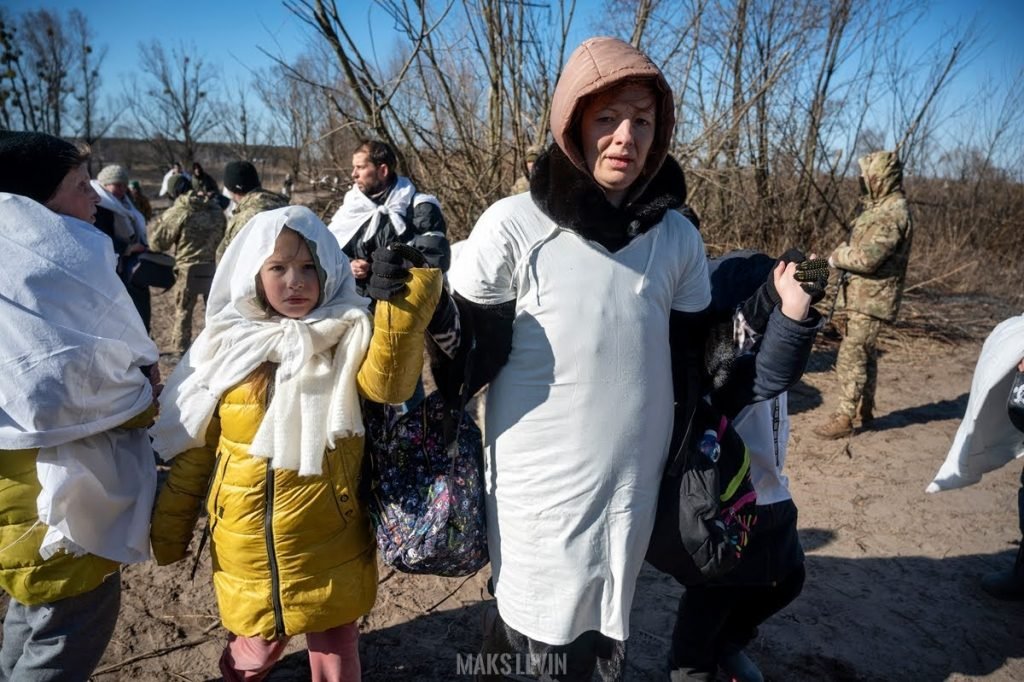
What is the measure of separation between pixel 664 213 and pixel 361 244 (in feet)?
8.78

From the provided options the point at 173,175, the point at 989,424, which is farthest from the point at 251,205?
the point at 173,175

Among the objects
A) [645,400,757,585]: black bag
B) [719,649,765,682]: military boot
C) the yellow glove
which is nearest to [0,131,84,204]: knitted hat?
the yellow glove

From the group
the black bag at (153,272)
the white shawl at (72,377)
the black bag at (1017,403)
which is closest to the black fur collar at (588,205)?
the white shawl at (72,377)

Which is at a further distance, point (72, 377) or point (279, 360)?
point (279, 360)

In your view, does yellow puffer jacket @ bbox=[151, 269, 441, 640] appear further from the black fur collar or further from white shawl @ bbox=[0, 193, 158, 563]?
the black fur collar

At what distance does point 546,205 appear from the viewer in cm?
159

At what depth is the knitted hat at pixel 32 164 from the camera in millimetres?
1779

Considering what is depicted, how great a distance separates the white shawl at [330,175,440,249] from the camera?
3.97 metres

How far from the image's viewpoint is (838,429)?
492cm

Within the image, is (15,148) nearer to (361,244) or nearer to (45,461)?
(45,461)

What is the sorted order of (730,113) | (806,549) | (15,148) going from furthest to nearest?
(730,113) → (806,549) → (15,148)

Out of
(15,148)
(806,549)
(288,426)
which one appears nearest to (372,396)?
(288,426)

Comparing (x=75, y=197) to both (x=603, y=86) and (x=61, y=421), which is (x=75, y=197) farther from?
(x=603, y=86)

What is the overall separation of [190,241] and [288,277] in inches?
198
